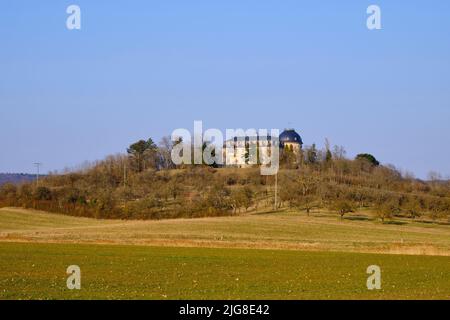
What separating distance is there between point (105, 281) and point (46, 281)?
2.43 m

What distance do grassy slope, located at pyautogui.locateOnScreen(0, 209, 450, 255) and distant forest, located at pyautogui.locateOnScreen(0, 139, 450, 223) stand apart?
8.11m

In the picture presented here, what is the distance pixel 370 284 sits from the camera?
30156mm

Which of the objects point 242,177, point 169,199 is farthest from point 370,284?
point 242,177

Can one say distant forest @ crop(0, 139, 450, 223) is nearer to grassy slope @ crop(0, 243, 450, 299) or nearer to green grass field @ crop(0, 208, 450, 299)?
green grass field @ crop(0, 208, 450, 299)

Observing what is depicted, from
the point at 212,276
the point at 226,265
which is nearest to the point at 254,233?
A: the point at 226,265

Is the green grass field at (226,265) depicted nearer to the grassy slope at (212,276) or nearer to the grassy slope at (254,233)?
the grassy slope at (212,276)

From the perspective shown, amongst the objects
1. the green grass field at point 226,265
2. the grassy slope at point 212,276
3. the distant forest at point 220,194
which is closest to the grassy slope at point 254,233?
the green grass field at point 226,265

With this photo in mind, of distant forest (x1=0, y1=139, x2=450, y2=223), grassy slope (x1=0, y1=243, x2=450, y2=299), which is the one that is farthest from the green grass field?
distant forest (x1=0, y1=139, x2=450, y2=223)

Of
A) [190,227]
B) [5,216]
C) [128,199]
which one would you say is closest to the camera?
[190,227]

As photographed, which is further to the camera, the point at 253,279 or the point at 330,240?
the point at 330,240

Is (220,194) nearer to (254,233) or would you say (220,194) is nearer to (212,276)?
(254,233)
